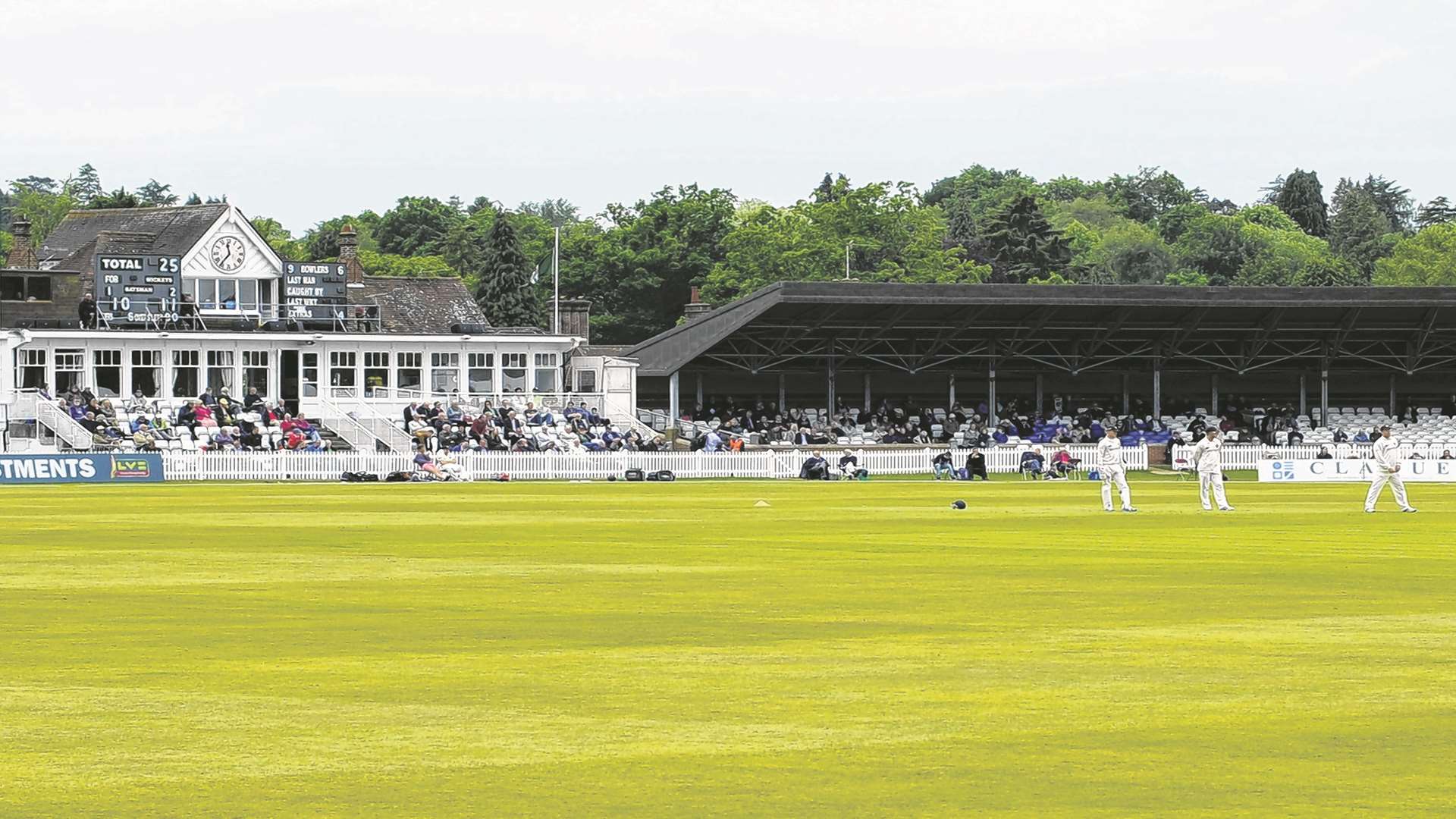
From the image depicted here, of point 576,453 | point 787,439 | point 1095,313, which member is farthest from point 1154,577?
point 1095,313

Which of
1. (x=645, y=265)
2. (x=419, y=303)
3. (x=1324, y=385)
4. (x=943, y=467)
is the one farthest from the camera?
(x=645, y=265)

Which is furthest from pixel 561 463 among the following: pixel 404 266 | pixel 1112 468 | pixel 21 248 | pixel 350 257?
pixel 404 266

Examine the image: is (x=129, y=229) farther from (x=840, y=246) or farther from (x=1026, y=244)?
(x=1026, y=244)

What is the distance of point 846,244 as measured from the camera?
105 metres

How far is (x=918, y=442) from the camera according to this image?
2461 inches

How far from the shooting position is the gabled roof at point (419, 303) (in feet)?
231

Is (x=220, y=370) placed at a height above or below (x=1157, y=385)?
above

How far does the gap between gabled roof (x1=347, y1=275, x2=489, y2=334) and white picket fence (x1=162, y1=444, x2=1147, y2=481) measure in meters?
19.4

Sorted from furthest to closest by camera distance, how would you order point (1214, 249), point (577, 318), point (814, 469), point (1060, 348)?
point (1214, 249)
point (577, 318)
point (1060, 348)
point (814, 469)

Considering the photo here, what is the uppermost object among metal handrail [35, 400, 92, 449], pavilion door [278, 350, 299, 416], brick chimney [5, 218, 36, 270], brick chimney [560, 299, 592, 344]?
brick chimney [5, 218, 36, 270]

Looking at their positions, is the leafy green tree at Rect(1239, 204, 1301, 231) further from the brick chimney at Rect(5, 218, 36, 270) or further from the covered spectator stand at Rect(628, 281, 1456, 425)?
the brick chimney at Rect(5, 218, 36, 270)

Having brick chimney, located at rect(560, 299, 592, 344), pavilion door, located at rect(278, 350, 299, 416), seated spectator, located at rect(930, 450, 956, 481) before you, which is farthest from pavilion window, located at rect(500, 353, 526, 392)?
seated spectator, located at rect(930, 450, 956, 481)

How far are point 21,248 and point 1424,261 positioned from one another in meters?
82.0

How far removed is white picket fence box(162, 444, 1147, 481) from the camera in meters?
47.9
